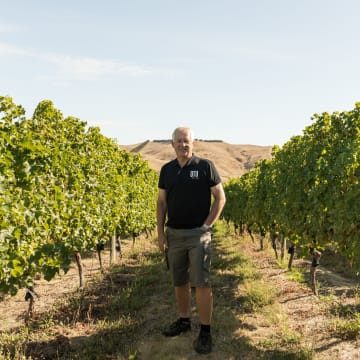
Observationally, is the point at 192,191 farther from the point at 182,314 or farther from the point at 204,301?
the point at 182,314

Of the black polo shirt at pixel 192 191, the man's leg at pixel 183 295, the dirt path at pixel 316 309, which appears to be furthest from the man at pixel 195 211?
the dirt path at pixel 316 309

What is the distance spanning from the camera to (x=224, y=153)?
153375 millimetres

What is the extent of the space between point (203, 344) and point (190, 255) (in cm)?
114

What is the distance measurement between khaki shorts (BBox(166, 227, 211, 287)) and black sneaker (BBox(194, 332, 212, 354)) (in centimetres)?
68

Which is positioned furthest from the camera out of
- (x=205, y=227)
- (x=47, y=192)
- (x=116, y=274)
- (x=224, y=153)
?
(x=224, y=153)

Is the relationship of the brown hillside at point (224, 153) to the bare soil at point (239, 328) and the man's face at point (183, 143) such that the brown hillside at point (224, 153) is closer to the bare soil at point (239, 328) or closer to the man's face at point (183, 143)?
the bare soil at point (239, 328)

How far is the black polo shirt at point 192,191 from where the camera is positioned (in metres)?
4.52

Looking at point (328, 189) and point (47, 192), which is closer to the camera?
point (47, 192)

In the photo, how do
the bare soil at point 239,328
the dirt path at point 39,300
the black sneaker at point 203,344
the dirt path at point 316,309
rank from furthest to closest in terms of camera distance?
the dirt path at point 39,300, the dirt path at point 316,309, the bare soil at point 239,328, the black sneaker at point 203,344

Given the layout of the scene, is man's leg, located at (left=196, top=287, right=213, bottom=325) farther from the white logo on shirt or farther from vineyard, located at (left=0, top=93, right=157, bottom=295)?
vineyard, located at (left=0, top=93, right=157, bottom=295)

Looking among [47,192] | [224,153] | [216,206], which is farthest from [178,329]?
[224,153]

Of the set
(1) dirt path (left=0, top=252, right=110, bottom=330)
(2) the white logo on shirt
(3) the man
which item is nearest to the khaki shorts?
(3) the man

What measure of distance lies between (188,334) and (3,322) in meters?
3.57

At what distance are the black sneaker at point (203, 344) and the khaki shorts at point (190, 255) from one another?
0.68 m
